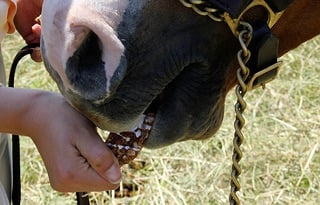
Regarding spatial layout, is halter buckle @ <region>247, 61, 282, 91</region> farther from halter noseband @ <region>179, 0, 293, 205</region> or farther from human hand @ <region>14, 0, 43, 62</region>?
human hand @ <region>14, 0, 43, 62</region>

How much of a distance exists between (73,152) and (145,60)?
0.20m

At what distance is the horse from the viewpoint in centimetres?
117

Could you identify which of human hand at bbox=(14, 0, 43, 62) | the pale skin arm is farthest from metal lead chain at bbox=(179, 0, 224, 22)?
human hand at bbox=(14, 0, 43, 62)

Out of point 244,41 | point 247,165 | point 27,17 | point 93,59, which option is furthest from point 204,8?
point 247,165

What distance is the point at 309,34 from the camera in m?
1.47

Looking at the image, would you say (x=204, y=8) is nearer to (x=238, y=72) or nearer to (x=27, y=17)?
(x=238, y=72)

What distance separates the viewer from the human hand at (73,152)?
1.22 metres

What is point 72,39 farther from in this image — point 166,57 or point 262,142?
point 262,142

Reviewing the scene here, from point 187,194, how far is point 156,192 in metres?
0.10

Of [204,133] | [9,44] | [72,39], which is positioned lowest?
[9,44]

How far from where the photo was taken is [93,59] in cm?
119

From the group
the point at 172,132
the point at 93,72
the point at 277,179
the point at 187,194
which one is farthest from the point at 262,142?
the point at 93,72

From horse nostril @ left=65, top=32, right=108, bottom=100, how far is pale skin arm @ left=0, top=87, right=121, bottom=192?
95 millimetres

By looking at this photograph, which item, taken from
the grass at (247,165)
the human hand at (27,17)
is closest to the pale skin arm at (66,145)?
the human hand at (27,17)
